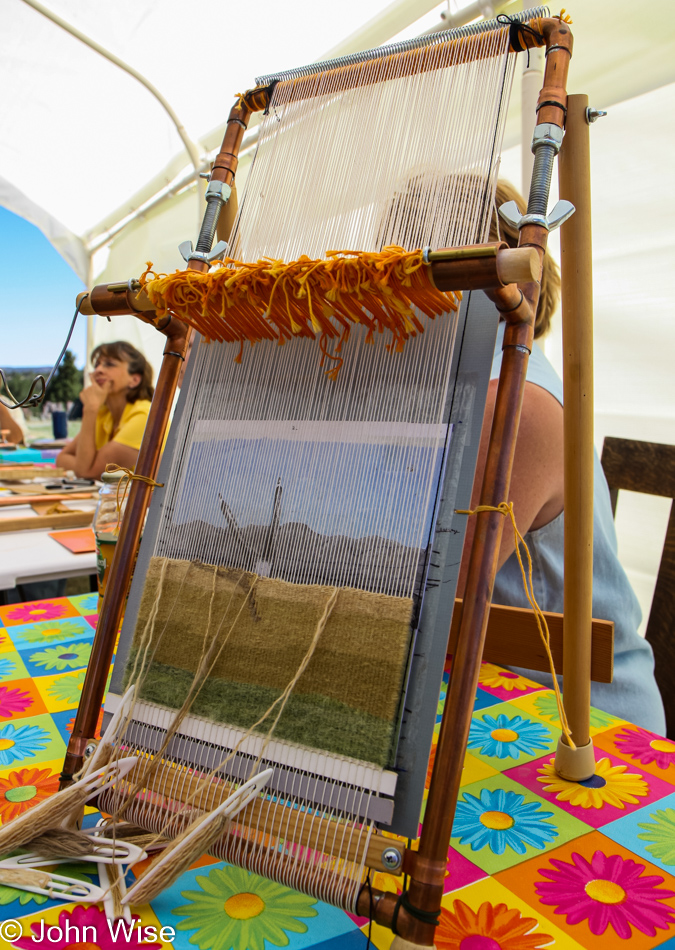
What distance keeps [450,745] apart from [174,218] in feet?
13.2

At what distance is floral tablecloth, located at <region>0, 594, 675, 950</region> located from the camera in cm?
43

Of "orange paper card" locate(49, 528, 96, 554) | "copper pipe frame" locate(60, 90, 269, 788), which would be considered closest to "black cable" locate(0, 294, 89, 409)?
"copper pipe frame" locate(60, 90, 269, 788)

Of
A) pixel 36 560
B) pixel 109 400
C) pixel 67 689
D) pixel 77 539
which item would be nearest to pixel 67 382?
pixel 109 400

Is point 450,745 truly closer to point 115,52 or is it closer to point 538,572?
point 538,572

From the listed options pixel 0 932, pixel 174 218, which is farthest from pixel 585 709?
pixel 174 218

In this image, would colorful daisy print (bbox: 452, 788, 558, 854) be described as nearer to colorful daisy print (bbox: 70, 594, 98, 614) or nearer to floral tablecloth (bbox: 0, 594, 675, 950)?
floral tablecloth (bbox: 0, 594, 675, 950)

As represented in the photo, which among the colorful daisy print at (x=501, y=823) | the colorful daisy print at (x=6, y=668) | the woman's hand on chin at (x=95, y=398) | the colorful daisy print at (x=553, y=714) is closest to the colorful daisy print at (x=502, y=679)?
the colorful daisy print at (x=553, y=714)

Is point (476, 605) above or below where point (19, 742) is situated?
above

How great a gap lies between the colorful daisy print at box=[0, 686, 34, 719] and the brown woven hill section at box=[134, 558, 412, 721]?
0.96 ft

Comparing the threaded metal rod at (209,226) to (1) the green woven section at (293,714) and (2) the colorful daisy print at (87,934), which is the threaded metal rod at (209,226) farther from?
(2) the colorful daisy print at (87,934)

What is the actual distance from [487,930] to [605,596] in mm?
700

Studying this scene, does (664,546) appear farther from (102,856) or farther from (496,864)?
(102,856)

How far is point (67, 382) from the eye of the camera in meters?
5.65

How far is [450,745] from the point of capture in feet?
1.42
